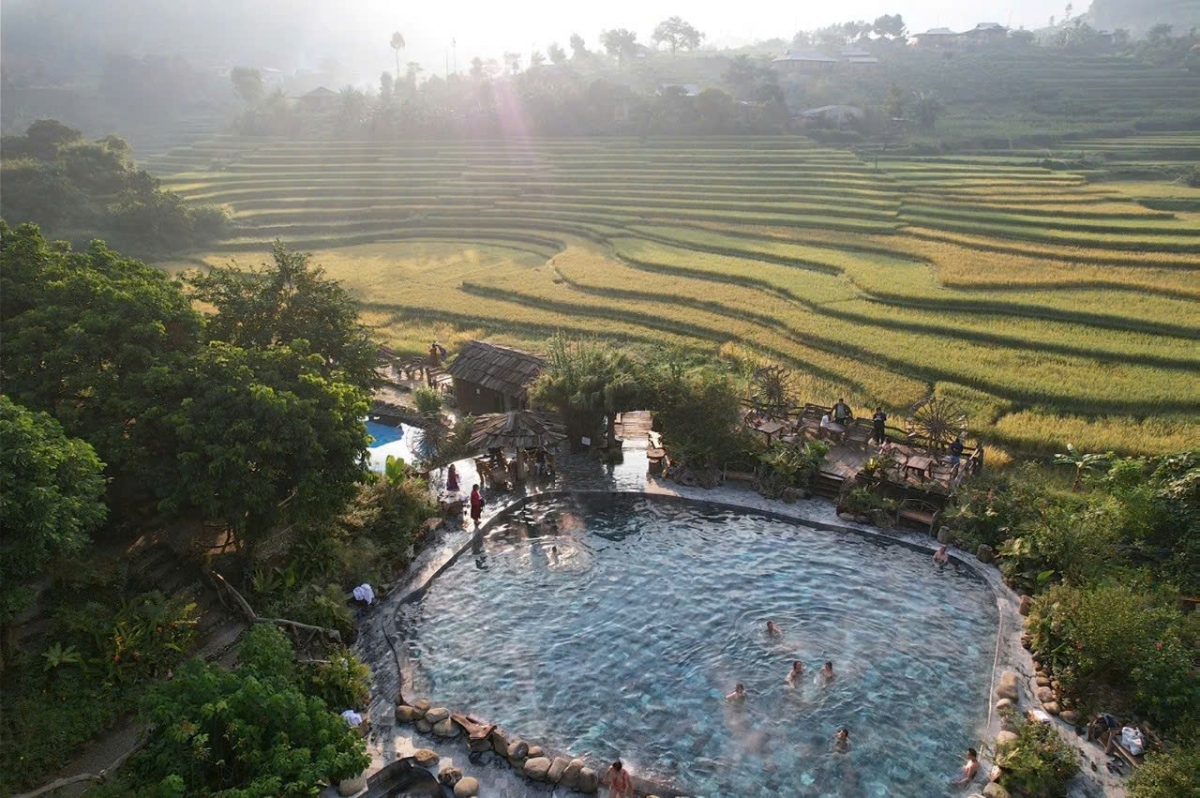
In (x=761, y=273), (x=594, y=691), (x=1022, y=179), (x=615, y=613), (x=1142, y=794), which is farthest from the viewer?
(x=1022, y=179)

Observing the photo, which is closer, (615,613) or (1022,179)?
(615,613)

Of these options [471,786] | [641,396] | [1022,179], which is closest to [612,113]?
[1022,179]

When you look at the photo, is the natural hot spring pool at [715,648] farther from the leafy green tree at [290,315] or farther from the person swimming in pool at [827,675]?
the leafy green tree at [290,315]

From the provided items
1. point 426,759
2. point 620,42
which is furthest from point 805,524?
point 620,42

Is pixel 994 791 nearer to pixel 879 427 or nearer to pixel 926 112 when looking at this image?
pixel 879 427

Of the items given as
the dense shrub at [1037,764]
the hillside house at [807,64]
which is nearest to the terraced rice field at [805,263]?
the dense shrub at [1037,764]

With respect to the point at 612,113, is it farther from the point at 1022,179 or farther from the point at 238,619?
the point at 238,619
